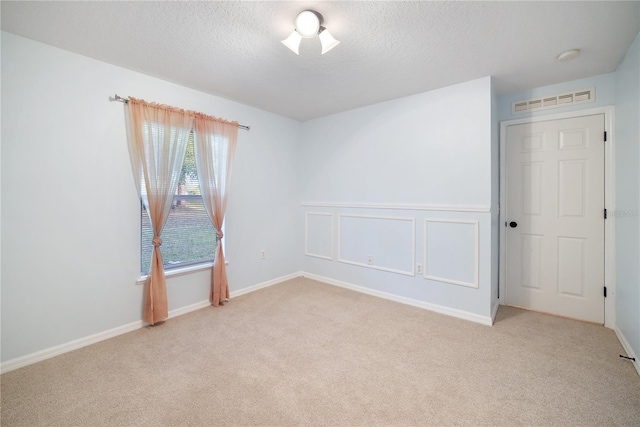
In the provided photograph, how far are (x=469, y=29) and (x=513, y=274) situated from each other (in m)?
2.69

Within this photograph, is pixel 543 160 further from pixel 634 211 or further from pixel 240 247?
pixel 240 247

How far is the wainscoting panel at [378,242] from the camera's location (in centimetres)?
328

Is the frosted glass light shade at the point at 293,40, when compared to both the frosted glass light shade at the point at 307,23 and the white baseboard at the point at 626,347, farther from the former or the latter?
the white baseboard at the point at 626,347

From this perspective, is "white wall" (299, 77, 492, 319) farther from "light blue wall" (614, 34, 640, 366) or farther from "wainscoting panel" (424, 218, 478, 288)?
"light blue wall" (614, 34, 640, 366)

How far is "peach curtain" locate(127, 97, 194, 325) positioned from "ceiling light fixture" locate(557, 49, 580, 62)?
3.59 m

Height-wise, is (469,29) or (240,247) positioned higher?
(469,29)

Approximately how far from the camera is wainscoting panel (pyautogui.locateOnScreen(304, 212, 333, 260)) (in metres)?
4.05

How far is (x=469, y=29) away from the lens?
1.96 metres

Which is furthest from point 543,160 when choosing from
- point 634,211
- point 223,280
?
point 223,280

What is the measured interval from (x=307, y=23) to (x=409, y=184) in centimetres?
208

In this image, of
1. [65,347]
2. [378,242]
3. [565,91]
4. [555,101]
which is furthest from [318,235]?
[565,91]

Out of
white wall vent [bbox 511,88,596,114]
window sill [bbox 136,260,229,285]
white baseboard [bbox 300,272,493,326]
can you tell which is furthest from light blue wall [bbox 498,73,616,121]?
window sill [bbox 136,260,229,285]

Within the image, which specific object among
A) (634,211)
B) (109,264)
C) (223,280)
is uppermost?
(634,211)

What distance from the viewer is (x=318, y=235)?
4191 millimetres
